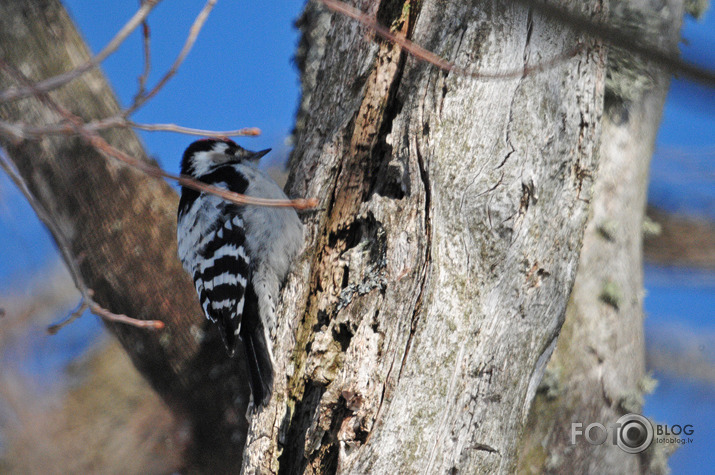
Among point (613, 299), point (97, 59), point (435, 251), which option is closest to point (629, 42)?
point (97, 59)

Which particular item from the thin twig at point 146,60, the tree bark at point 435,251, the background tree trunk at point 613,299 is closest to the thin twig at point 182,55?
the thin twig at point 146,60

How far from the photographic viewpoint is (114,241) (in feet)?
9.11

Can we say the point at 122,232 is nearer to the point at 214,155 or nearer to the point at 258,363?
the point at 258,363

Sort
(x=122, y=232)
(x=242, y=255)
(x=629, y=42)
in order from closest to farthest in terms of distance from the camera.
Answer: (x=629, y=42), (x=122, y=232), (x=242, y=255)

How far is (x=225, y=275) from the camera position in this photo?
3012mm

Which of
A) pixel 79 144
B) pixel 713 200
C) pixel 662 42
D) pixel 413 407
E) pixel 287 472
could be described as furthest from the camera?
pixel 662 42

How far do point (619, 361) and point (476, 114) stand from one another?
1.39m

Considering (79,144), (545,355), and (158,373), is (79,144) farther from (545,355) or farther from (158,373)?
(545,355)

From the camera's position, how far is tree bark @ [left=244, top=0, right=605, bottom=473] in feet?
6.75

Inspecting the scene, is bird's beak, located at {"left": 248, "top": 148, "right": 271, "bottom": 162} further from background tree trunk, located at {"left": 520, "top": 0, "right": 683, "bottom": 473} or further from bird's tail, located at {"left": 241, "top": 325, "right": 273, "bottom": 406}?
background tree trunk, located at {"left": 520, "top": 0, "right": 683, "bottom": 473}

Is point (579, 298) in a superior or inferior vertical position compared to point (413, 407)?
superior

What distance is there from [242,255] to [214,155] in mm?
1047

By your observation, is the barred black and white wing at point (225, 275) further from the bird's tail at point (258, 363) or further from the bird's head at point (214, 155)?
the bird's head at point (214, 155)

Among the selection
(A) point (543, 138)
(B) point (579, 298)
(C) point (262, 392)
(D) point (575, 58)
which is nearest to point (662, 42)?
(D) point (575, 58)
